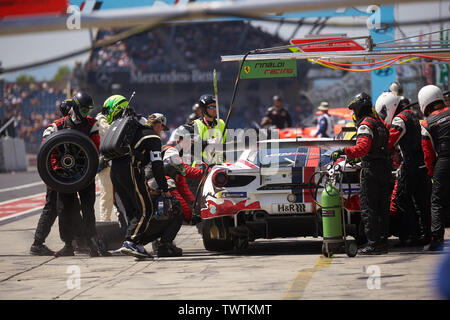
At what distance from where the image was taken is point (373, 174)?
9.43m

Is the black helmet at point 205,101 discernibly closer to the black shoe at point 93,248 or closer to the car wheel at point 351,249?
the black shoe at point 93,248

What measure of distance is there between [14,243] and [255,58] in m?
4.17

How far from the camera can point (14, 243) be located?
1186 cm

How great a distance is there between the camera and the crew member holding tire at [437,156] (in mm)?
9727

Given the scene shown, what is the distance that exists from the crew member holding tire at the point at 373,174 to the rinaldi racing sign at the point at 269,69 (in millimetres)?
1748

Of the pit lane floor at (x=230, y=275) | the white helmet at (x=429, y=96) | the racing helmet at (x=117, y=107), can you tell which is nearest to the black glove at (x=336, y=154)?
the pit lane floor at (x=230, y=275)

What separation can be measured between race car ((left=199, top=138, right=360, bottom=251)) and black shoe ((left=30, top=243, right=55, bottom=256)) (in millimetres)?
2096

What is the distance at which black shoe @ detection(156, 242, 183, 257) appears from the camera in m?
10.1

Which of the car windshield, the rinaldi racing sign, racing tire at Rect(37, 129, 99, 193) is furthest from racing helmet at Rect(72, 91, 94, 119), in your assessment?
the rinaldi racing sign

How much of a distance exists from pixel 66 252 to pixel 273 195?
2727 millimetres

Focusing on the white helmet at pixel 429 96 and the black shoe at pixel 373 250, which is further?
the white helmet at pixel 429 96

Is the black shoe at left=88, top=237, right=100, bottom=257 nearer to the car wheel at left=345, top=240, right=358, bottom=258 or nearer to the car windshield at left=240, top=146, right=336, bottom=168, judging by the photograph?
the car windshield at left=240, top=146, right=336, bottom=168

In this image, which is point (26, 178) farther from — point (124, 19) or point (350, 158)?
point (124, 19)

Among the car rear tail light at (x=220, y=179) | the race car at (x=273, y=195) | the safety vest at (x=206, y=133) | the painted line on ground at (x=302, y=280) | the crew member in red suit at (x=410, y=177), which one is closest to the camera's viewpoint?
the painted line on ground at (x=302, y=280)
